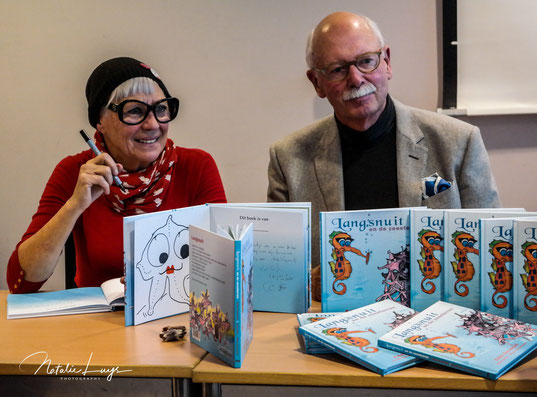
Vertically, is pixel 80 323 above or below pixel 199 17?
below

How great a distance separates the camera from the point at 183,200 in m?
2.11

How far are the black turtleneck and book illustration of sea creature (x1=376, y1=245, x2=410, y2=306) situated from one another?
655 mm

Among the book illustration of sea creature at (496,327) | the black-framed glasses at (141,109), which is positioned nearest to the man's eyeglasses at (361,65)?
the black-framed glasses at (141,109)

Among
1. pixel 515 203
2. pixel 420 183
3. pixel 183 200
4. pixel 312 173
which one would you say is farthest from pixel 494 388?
pixel 515 203

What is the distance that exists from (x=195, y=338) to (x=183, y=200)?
0.91 m

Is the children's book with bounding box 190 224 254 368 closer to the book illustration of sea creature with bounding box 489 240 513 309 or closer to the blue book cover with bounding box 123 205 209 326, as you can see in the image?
the blue book cover with bounding box 123 205 209 326

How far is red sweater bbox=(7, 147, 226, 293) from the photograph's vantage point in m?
1.95

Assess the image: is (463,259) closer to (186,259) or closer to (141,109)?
(186,259)

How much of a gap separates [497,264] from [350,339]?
16.1 inches

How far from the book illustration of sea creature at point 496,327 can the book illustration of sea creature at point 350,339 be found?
0.23 metres

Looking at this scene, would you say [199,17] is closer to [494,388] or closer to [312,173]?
[312,173]

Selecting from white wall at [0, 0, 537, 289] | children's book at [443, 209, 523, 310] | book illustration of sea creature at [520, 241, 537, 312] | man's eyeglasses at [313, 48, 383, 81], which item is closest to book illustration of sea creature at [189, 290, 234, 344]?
children's book at [443, 209, 523, 310]

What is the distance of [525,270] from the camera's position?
4.11 ft

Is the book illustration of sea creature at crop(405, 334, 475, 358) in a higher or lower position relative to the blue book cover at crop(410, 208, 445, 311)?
lower
